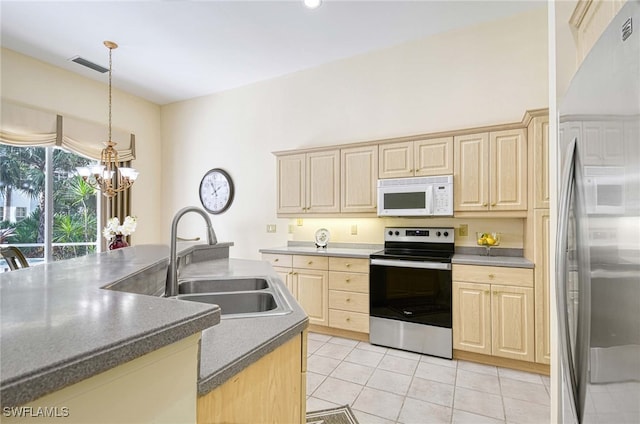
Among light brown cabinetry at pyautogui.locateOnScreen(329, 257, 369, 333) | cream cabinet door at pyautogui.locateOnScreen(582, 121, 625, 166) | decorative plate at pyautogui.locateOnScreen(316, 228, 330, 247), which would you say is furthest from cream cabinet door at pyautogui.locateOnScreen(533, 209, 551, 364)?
decorative plate at pyautogui.locateOnScreen(316, 228, 330, 247)

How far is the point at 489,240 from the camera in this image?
293 cm

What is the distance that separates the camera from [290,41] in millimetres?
3451

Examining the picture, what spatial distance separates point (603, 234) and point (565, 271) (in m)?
0.32

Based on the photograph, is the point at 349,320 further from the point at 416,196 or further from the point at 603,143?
the point at 603,143

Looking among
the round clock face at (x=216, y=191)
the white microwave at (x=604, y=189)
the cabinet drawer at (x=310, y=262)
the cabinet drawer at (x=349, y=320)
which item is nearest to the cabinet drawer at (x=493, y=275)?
the cabinet drawer at (x=349, y=320)

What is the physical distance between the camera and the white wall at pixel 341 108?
3061mm

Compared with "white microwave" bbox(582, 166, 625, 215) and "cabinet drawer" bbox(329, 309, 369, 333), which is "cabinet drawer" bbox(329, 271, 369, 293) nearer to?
"cabinet drawer" bbox(329, 309, 369, 333)

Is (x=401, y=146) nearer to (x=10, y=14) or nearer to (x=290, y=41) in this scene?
(x=290, y=41)

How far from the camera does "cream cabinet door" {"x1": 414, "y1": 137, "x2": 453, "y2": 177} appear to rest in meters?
2.98

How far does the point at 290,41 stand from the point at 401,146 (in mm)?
1717

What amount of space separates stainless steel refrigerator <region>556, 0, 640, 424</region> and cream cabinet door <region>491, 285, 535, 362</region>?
5.26 feet

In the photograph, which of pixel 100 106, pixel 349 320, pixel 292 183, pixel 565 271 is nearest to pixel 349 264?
pixel 349 320

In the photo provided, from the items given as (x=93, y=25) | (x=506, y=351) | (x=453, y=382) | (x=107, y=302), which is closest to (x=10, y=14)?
(x=93, y=25)

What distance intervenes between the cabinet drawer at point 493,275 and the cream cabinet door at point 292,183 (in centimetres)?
185
